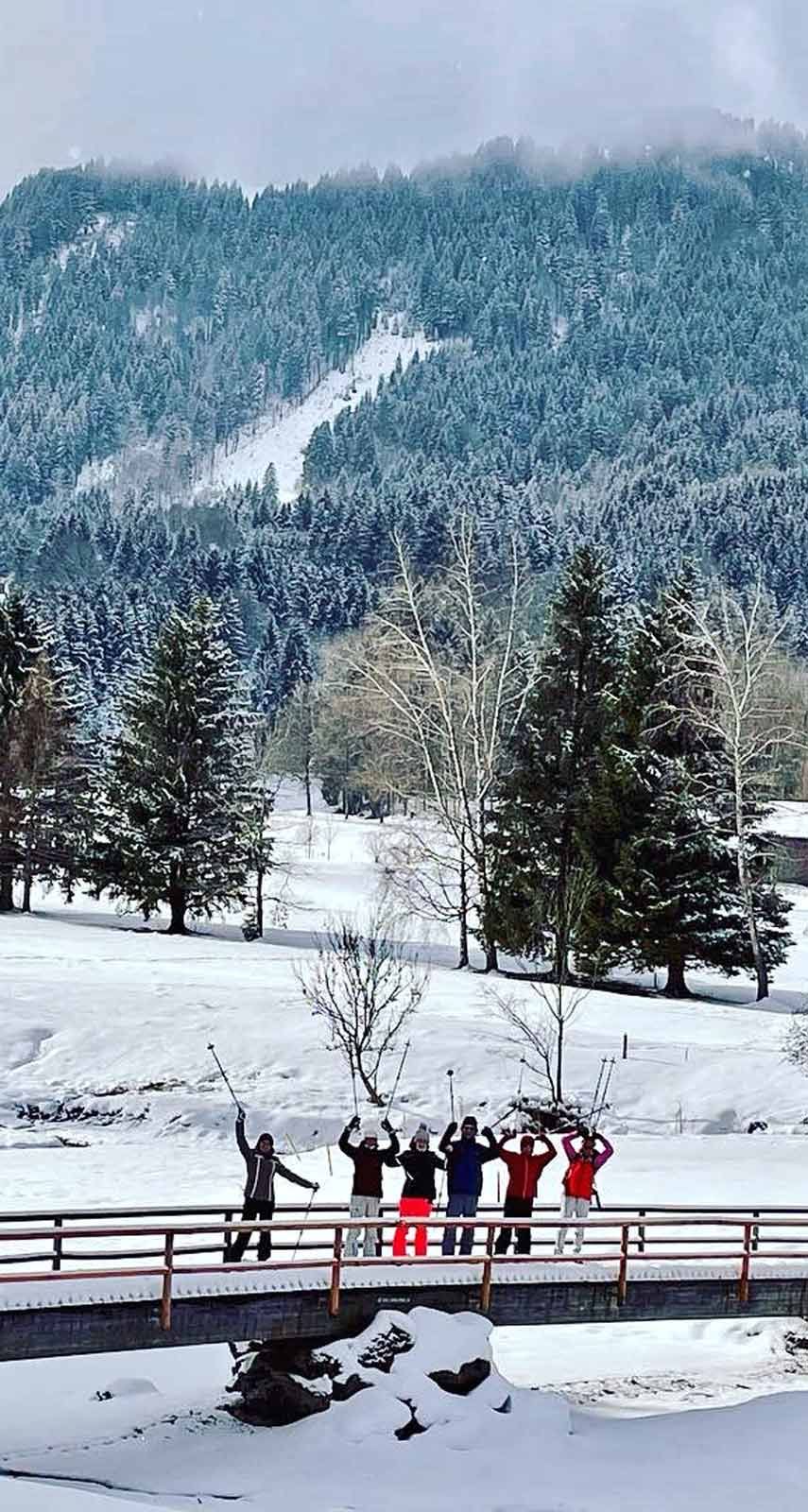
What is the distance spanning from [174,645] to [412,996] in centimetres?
1898

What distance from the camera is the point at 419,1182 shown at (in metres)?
16.5

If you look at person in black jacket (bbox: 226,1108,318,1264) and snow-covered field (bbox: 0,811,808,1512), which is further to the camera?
person in black jacket (bbox: 226,1108,318,1264)

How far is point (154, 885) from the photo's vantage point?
142 feet

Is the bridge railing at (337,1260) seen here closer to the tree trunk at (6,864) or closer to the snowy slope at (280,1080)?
the snowy slope at (280,1080)

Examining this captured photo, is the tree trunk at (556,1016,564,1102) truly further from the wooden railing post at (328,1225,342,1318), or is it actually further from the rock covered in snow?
the wooden railing post at (328,1225,342,1318)

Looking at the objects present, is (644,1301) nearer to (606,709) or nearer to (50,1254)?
(50,1254)

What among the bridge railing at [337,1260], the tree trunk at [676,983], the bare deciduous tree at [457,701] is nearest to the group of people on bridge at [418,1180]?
the bridge railing at [337,1260]

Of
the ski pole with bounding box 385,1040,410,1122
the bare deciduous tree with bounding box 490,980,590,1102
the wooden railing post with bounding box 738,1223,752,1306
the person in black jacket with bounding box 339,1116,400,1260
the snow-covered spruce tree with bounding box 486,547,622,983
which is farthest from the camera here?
the snow-covered spruce tree with bounding box 486,547,622,983

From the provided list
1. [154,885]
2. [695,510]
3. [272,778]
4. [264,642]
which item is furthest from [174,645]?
[695,510]

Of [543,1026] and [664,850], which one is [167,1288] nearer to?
[543,1026]

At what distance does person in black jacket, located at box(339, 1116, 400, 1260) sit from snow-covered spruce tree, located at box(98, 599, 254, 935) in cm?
2729

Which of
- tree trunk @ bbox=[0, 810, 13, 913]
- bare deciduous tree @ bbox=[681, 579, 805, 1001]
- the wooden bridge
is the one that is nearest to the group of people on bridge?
the wooden bridge

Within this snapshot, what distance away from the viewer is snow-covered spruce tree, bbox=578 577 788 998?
3716 centimetres

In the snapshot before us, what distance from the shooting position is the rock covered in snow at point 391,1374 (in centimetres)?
1580
